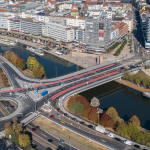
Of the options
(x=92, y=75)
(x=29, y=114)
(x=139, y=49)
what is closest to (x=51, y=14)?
(x=139, y=49)

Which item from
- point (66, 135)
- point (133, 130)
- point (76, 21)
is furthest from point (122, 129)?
point (76, 21)

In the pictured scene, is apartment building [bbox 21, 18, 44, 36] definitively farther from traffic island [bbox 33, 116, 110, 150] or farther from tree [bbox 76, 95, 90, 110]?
traffic island [bbox 33, 116, 110, 150]

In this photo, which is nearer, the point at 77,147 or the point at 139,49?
the point at 77,147

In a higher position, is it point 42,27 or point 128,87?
point 42,27

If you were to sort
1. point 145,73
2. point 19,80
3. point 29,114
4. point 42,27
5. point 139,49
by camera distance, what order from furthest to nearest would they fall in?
point 42,27, point 139,49, point 145,73, point 19,80, point 29,114

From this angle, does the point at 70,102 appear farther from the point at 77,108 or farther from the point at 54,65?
the point at 54,65

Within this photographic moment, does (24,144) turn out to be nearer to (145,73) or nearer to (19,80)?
(19,80)

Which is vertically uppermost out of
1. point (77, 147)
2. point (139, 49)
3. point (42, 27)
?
point (42, 27)
